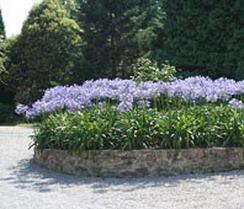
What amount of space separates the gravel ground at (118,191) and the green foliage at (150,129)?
0.58m

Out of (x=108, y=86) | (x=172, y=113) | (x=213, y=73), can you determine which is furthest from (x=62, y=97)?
(x=213, y=73)

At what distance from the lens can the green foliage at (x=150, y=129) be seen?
820 centimetres

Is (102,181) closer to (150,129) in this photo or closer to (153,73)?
(150,129)

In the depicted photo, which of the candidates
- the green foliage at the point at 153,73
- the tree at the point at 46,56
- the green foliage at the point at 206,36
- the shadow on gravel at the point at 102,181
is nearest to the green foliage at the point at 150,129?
the shadow on gravel at the point at 102,181

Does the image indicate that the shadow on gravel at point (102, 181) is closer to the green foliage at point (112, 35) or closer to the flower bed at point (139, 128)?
the flower bed at point (139, 128)

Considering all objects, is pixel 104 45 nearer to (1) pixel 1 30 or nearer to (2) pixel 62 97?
(1) pixel 1 30

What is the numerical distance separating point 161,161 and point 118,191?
116 cm

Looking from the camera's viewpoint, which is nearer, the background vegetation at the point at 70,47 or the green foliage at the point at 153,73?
the green foliage at the point at 153,73

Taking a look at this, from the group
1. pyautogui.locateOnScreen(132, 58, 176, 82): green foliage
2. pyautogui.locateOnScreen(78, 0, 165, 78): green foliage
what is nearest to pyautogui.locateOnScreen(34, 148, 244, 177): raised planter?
pyautogui.locateOnScreen(132, 58, 176, 82): green foliage

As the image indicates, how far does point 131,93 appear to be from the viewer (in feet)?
29.1

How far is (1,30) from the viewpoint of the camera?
25062 mm

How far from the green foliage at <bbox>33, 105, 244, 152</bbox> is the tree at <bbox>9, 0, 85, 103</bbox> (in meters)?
13.5

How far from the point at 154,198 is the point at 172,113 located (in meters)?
2.47

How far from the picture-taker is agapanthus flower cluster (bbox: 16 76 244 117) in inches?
347
